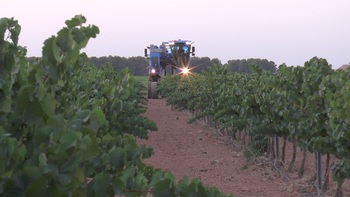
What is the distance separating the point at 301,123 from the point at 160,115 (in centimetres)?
1754

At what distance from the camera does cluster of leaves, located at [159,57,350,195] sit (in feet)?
23.3

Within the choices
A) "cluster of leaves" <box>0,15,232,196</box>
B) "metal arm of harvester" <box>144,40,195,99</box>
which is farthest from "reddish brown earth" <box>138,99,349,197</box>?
"metal arm of harvester" <box>144,40,195,99</box>

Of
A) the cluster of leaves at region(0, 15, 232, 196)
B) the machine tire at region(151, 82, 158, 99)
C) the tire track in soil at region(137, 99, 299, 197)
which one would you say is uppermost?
the cluster of leaves at region(0, 15, 232, 196)

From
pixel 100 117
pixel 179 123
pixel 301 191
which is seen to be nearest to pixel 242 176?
pixel 301 191

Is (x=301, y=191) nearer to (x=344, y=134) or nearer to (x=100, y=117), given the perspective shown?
(x=344, y=134)

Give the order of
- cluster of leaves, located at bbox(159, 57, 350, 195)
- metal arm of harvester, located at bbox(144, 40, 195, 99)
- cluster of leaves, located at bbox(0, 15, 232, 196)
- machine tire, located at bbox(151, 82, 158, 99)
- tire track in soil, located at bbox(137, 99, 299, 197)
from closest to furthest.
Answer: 1. cluster of leaves, located at bbox(0, 15, 232, 196)
2. cluster of leaves, located at bbox(159, 57, 350, 195)
3. tire track in soil, located at bbox(137, 99, 299, 197)
4. metal arm of harvester, located at bbox(144, 40, 195, 99)
5. machine tire, located at bbox(151, 82, 158, 99)

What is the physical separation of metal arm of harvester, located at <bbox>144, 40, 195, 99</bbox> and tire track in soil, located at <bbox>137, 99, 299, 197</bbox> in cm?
1224

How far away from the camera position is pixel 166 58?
33375 millimetres

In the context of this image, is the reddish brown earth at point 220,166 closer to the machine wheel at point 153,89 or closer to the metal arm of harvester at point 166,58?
the metal arm of harvester at point 166,58

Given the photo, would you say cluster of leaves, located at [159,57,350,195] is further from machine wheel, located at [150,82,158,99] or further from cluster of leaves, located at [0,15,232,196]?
machine wheel, located at [150,82,158,99]

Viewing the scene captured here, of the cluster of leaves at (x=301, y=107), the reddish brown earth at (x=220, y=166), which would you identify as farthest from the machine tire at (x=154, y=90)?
the cluster of leaves at (x=301, y=107)

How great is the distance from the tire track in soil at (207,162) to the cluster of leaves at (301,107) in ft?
2.62

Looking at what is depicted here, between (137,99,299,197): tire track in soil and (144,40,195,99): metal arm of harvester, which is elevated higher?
(144,40,195,99): metal arm of harvester

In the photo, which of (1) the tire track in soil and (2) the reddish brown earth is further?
(1) the tire track in soil
